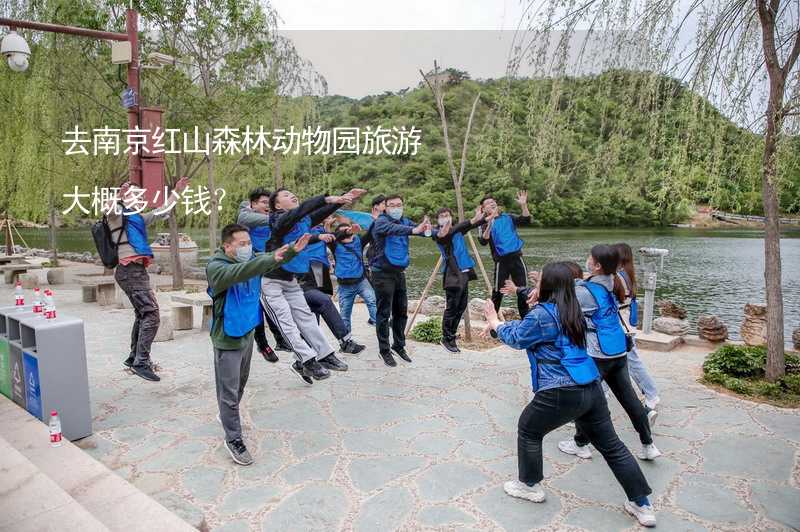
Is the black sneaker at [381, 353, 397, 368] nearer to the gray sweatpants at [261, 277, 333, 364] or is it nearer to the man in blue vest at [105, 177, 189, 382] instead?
the gray sweatpants at [261, 277, 333, 364]

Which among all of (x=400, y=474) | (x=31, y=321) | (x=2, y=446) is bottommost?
(x=400, y=474)

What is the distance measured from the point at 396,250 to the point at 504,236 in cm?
154

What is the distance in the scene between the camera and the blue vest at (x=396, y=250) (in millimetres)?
6074

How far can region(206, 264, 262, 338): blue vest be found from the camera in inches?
149

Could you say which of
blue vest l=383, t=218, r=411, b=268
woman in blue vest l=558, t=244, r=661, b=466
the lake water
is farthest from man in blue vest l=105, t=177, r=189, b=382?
the lake water

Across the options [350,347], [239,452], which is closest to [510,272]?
[350,347]

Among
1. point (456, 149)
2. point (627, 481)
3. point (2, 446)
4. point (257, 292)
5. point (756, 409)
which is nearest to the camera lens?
point (627, 481)

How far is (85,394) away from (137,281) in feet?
5.59

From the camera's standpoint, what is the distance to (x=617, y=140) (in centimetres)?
521

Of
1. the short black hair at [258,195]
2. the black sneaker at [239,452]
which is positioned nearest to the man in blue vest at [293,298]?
the short black hair at [258,195]

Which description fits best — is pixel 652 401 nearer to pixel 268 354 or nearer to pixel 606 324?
pixel 606 324

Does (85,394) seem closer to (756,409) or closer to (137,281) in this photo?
(137,281)

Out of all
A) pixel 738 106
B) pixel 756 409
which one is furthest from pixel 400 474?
pixel 738 106

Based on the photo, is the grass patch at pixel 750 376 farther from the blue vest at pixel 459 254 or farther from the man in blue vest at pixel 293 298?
the man in blue vest at pixel 293 298
